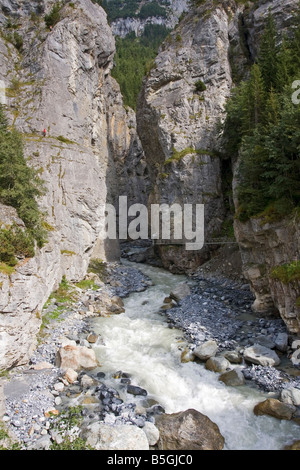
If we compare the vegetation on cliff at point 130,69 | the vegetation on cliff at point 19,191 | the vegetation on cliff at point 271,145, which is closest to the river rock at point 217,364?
the vegetation on cliff at point 271,145

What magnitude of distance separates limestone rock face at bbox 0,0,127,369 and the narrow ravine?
4.72 metres

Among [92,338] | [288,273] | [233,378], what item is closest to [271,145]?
[288,273]

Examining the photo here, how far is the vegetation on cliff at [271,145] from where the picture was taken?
14.6 meters

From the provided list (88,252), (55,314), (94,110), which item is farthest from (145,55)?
(55,314)

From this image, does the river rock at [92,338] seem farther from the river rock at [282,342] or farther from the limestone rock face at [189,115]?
the limestone rock face at [189,115]

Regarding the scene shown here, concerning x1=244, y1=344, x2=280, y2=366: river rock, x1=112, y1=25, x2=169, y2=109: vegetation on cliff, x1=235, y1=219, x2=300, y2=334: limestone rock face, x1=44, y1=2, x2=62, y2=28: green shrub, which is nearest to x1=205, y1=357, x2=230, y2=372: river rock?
x1=244, y1=344, x2=280, y2=366: river rock

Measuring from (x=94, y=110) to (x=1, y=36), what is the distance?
13.1 metres

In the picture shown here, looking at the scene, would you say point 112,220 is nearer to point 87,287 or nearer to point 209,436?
point 87,287

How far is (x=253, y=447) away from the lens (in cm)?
831

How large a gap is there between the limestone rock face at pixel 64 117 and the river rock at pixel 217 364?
28.4 feet

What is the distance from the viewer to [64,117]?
27875 millimetres

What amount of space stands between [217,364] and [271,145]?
12.4 meters

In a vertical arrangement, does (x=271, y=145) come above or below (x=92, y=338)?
above

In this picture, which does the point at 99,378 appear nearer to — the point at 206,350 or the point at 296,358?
the point at 206,350
